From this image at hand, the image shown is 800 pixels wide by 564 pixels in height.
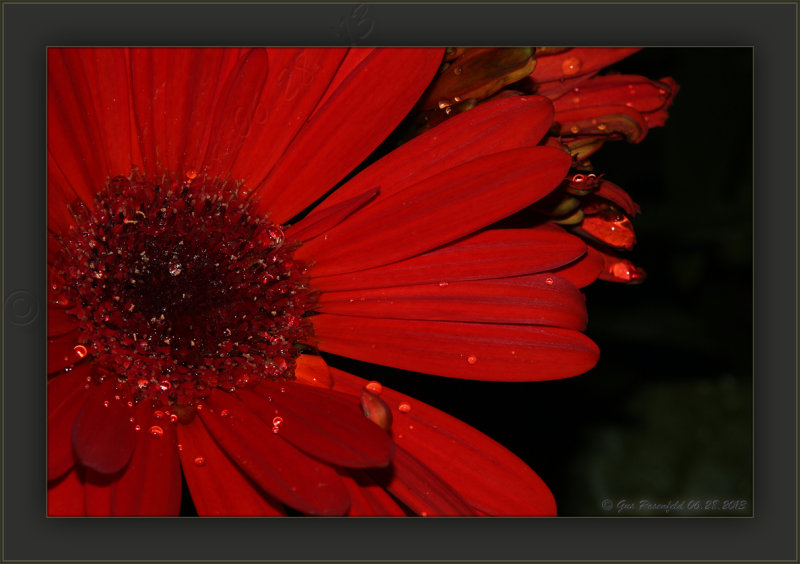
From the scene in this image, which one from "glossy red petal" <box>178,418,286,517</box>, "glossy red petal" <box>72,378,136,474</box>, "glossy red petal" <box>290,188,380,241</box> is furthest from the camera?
"glossy red petal" <box>290,188,380,241</box>

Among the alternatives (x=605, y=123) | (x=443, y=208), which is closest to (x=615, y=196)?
(x=605, y=123)

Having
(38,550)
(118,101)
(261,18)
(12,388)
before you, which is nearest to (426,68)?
(261,18)

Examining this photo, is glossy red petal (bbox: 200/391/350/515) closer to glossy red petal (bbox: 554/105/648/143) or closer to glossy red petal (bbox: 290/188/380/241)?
glossy red petal (bbox: 290/188/380/241)

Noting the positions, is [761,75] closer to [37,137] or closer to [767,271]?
[767,271]

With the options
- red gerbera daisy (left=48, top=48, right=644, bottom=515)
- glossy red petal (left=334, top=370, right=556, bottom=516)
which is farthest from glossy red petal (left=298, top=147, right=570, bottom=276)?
glossy red petal (left=334, top=370, right=556, bottom=516)

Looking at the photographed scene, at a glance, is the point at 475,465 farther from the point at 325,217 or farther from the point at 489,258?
the point at 325,217
